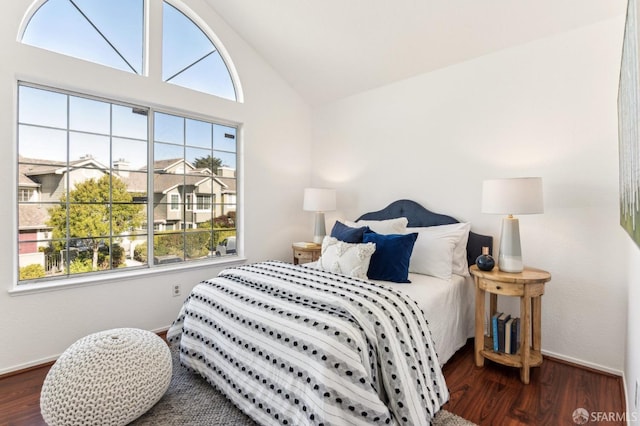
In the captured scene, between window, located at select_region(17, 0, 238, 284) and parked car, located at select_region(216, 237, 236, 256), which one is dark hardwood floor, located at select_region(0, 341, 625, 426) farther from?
parked car, located at select_region(216, 237, 236, 256)

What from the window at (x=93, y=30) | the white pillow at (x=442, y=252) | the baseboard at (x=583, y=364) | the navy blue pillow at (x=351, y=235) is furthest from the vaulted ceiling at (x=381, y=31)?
the baseboard at (x=583, y=364)

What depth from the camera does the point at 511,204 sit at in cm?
218

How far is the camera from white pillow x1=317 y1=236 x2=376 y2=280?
232cm

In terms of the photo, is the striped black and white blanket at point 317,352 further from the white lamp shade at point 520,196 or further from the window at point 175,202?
the window at point 175,202

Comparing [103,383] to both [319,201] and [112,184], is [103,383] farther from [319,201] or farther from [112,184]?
[319,201]

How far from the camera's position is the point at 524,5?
7.53 feet

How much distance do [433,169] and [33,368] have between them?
146 inches

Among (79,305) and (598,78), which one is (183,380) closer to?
(79,305)

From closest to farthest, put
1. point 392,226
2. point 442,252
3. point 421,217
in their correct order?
point 442,252 → point 392,226 → point 421,217

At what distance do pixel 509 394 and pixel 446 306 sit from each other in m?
0.62

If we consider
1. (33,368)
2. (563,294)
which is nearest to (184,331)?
(33,368)

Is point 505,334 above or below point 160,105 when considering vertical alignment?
below

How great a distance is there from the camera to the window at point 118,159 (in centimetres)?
248

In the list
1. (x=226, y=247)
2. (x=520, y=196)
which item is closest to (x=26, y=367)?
(x=226, y=247)
